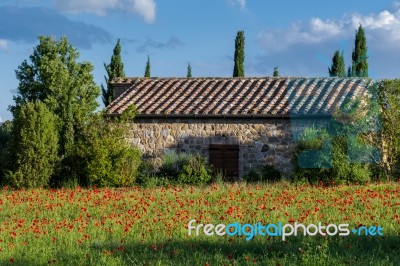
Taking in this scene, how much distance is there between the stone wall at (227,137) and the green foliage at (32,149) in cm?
334

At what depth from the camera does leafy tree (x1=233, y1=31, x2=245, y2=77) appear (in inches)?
1299

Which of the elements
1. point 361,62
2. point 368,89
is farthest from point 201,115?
point 361,62

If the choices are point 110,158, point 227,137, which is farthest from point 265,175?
point 110,158

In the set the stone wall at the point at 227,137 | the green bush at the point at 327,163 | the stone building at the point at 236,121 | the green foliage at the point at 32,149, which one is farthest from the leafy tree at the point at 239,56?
the green foliage at the point at 32,149

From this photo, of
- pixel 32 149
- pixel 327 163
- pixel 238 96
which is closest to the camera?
pixel 327 163

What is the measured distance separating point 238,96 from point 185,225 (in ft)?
43.5

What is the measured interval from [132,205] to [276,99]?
10639 mm

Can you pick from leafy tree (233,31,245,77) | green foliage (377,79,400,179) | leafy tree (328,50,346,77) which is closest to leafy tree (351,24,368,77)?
leafy tree (328,50,346,77)

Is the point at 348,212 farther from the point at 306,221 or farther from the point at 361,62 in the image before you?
the point at 361,62

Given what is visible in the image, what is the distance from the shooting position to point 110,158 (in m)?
20.2

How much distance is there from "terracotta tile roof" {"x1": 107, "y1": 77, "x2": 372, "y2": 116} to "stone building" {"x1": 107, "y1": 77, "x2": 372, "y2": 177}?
4 centimetres

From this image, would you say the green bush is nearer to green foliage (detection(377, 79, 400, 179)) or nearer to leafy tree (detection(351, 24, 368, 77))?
green foliage (detection(377, 79, 400, 179))

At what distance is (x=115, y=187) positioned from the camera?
19.9 m

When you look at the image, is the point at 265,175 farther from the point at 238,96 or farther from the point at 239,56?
the point at 239,56
